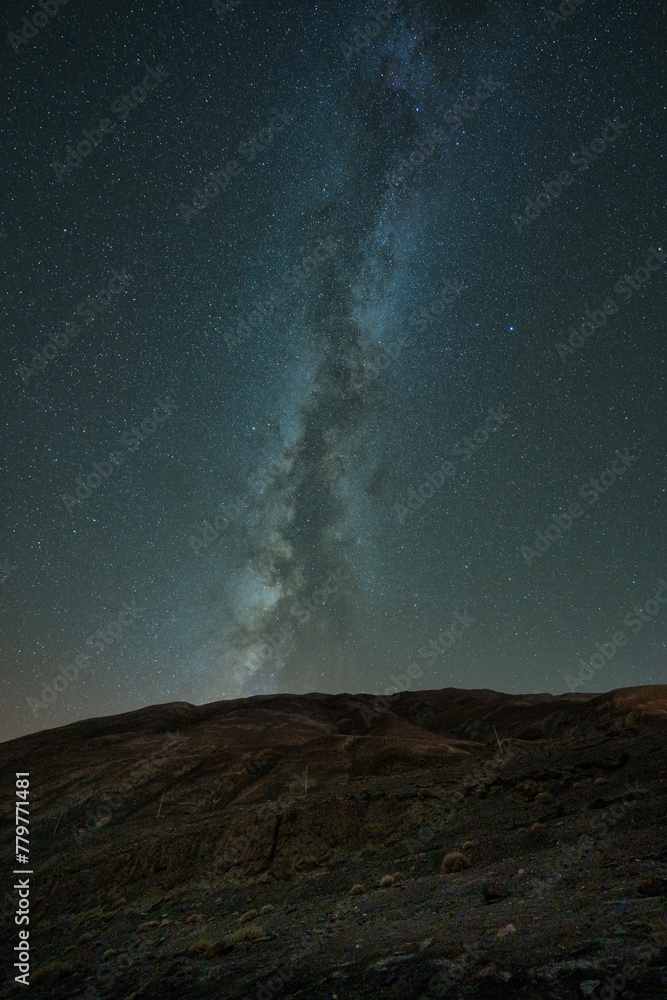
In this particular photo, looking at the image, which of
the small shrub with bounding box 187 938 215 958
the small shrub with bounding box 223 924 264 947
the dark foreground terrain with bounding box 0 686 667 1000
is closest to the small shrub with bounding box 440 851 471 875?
the dark foreground terrain with bounding box 0 686 667 1000

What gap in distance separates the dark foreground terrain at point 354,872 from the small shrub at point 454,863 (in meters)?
0.06

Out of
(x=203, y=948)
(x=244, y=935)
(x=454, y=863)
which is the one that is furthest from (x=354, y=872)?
(x=203, y=948)

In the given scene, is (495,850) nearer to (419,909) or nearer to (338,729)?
(419,909)

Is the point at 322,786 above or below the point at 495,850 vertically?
above

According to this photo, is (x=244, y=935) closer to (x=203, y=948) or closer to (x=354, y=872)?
(x=203, y=948)

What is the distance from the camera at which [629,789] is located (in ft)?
47.9

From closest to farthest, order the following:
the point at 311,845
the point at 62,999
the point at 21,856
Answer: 1. the point at 62,999
2. the point at 311,845
3. the point at 21,856

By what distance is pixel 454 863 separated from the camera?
13.4m

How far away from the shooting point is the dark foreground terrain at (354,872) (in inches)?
294

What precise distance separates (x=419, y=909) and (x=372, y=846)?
8538 millimetres

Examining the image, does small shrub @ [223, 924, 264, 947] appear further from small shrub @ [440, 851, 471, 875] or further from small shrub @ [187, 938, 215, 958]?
small shrub @ [440, 851, 471, 875]

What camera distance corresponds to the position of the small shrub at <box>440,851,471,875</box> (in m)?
13.2

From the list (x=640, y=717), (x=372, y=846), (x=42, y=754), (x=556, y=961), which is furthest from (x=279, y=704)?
(x=556, y=961)

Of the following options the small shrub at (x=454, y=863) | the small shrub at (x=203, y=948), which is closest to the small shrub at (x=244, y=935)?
the small shrub at (x=203, y=948)
